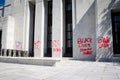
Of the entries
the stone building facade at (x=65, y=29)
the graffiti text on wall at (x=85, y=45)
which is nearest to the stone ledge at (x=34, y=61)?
the stone building facade at (x=65, y=29)

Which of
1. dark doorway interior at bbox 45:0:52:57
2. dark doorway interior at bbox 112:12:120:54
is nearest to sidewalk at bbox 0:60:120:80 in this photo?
dark doorway interior at bbox 112:12:120:54

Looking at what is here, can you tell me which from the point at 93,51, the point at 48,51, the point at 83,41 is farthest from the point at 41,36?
the point at 93,51

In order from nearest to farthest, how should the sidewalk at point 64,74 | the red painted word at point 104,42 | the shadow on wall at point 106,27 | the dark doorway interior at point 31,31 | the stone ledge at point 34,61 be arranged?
1. the sidewalk at point 64,74
2. the stone ledge at point 34,61
3. the shadow on wall at point 106,27
4. the red painted word at point 104,42
5. the dark doorway interior at point 31,31

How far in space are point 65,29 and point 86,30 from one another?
11.3ft

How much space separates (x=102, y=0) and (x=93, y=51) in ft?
17.3

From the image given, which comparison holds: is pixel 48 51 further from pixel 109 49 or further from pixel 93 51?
pixel 109 49

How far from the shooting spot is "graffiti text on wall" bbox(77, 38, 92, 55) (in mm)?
13945

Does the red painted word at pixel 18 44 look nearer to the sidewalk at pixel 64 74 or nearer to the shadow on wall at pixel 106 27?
the sidewalk at pixel 64 74

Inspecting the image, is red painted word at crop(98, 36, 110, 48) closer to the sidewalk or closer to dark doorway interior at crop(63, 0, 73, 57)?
the sidewalk

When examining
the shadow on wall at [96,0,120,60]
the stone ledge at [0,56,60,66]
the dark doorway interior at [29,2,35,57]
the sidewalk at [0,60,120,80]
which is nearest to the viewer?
the sidewalk at [0,60,120,80]

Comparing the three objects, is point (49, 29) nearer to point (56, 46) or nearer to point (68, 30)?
point (68, 30)

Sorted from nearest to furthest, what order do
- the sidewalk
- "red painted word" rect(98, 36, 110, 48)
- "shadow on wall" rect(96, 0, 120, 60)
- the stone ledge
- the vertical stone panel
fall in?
the sidewalk, the stone ledge, "shadow on wall" rect(96, 0, 120, 60), "red painted word" rect(98, 36, 110, 48), the vertical stone panel

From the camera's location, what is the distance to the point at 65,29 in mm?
16812

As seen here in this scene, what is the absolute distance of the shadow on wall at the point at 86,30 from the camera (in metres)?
13.9
